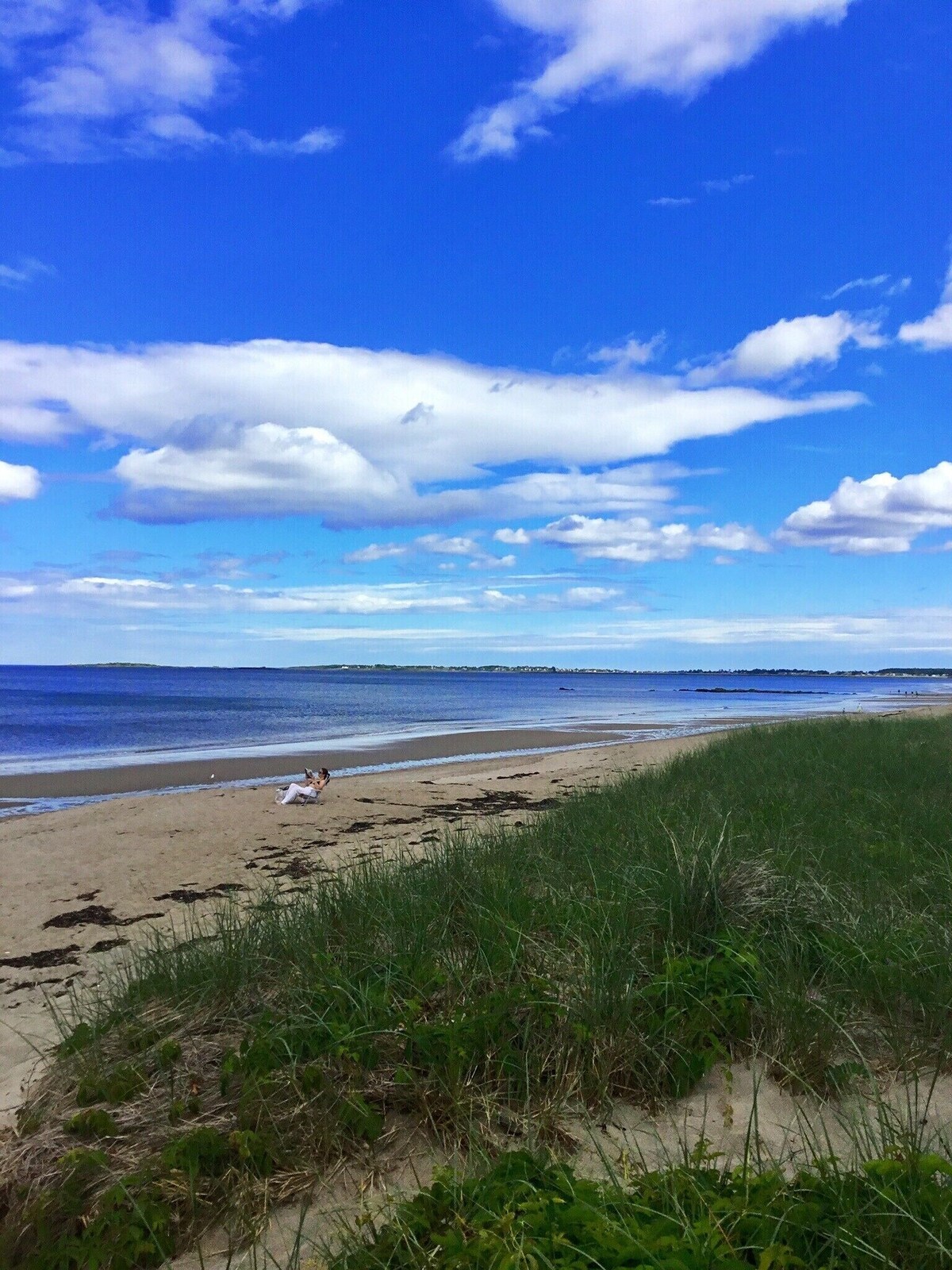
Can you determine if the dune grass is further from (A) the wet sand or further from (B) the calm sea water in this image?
(B) the calm sea water

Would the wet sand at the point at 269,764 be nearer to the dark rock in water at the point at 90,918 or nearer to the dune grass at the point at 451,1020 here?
the dark rock in water at the point at 90,918

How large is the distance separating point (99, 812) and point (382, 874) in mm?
11494

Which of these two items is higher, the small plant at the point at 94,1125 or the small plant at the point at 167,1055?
the small plant at the point at 167,1055

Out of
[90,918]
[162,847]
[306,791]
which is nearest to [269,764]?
[306,791]

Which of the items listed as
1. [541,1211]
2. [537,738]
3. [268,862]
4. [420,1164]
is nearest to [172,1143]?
[420,1164]

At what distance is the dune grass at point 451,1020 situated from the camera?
3309 mm

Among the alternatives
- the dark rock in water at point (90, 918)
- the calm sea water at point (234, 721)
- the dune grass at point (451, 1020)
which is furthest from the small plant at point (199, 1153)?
the calm sea water at point (234, 721)

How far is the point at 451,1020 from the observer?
13.1 feet

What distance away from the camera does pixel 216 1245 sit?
3137 mm

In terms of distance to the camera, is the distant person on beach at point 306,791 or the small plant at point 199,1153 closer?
the small plant at point 199,1153

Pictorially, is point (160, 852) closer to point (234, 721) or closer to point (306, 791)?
point (306, 791)

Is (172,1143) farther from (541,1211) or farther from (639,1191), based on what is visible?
(639,1191)

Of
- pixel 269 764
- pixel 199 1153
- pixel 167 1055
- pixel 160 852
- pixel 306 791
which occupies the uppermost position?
pixel 167 1055

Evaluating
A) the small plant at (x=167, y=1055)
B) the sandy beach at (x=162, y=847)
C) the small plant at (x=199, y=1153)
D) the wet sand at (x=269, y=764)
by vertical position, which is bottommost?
the wet sand at (x=269, y=764)
